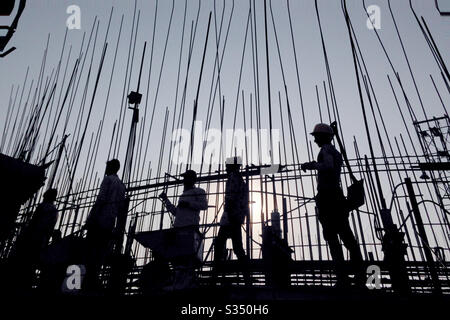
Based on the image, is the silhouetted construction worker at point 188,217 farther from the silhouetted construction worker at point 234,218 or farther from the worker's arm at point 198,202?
the silhouetted construction worker at point 234,218

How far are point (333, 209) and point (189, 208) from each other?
1.48 m

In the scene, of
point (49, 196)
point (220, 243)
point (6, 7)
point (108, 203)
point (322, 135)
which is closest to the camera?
point (6, 7)

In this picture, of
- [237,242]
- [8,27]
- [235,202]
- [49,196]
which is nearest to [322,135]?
[235,202]

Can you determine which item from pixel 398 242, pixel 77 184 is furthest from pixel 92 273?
pixel 77 184

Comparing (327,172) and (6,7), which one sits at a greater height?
(6,7)

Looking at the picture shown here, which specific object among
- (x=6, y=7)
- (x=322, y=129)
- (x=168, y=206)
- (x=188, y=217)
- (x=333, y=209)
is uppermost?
(x=6, y=7)

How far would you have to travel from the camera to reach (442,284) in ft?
9.45

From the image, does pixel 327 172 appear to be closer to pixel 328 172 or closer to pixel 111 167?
pixel 328 172

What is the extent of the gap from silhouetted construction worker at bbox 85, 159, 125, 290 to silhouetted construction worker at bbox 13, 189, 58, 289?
71 centimetres

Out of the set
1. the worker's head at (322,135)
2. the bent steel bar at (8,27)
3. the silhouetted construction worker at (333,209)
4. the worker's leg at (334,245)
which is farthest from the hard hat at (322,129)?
the bent steel bar at (8,27)

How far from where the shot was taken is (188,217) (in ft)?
10.9

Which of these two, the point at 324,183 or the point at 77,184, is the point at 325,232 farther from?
the point at 77,184

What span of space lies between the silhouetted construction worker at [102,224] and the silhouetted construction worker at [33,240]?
71 cm
